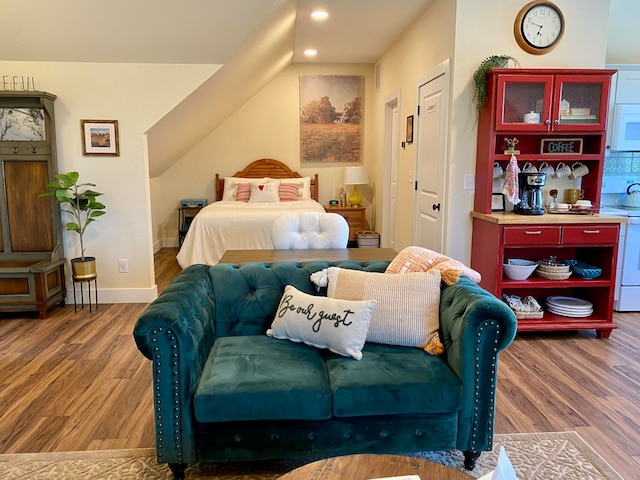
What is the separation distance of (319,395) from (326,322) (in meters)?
0.35

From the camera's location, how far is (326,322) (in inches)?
81.5

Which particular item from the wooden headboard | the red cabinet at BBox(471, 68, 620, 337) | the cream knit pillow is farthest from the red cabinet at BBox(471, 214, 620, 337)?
the wooden headboard

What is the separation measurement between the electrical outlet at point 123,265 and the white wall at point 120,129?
0.03m

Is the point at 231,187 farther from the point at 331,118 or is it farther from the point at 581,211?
the point at 581,211

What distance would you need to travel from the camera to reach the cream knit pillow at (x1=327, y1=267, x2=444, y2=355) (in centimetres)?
212

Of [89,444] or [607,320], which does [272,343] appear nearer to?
[89,444]

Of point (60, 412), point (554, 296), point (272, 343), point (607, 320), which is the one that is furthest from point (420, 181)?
point (60, 412)

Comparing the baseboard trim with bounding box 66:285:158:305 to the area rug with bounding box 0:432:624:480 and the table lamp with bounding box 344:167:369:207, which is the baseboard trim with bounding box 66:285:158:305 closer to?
the area rug with bounding box 0:432:624:480

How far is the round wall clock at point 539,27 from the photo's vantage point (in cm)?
349

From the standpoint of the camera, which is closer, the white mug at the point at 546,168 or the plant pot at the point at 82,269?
the white mug at the point at 546,168

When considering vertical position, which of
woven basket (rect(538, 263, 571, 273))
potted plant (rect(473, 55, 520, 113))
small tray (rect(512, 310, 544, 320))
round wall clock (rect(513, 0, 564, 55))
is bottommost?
small tray (rect(512, 310, 544, 320))

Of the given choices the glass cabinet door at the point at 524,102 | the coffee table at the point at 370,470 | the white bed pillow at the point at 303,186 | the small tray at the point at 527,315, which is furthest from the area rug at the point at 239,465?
the white bed pillow at the point at 303,186

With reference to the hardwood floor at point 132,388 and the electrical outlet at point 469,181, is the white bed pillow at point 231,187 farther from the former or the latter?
the electrical outlet at point 469,181

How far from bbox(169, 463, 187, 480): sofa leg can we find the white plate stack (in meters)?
2.89
